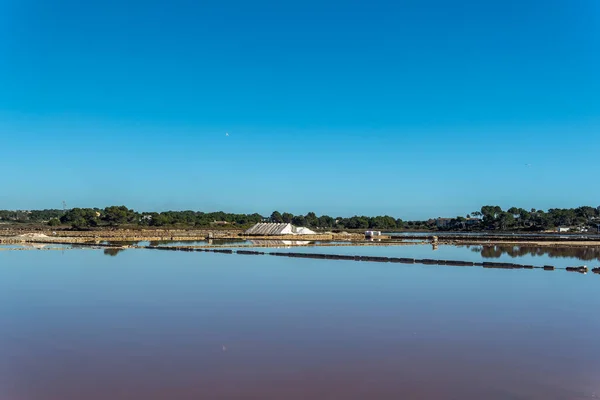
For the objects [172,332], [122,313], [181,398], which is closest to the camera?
[181,398]

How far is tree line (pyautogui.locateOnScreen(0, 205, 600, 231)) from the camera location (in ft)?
219

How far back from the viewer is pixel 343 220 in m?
94.1

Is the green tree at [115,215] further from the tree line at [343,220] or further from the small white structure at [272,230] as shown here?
the small white structure at [272,230]

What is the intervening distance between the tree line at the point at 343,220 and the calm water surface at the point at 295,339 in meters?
52.3

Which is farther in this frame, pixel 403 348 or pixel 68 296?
pixel 68 296

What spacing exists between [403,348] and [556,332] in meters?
3.08

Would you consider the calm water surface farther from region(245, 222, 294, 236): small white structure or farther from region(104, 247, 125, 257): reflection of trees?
region(245, 222, 294, 236): small white structure

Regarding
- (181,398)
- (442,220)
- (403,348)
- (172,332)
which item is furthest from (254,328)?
(442,220)

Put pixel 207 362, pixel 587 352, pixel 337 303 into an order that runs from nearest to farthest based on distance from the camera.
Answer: pixel 207 362 < pixel 587 352 < pixel 337 303

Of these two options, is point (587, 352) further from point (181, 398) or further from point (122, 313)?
point (122, 313)

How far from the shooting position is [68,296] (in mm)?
12273

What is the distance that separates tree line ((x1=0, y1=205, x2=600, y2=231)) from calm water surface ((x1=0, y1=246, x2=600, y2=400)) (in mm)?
52330

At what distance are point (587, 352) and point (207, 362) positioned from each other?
218 inches

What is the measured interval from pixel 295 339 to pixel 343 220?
86132 millimetres
